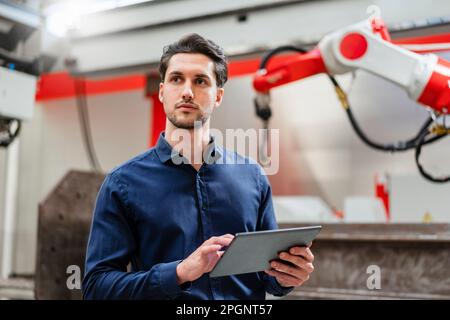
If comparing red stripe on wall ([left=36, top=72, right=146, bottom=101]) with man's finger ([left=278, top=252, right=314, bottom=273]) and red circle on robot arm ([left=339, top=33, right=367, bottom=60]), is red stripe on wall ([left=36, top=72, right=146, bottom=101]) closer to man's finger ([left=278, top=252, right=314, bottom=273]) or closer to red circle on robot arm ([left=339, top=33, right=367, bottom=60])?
red circle on robot arm ([left=339, top=33, right=367, bottom=60])

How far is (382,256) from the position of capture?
1.80 m

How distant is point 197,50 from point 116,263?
41cm

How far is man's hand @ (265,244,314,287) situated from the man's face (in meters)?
0.28

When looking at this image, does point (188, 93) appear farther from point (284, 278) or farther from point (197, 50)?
point (284, 278)

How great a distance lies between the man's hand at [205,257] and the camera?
0.81 meters

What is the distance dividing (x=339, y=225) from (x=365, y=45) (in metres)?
0.90

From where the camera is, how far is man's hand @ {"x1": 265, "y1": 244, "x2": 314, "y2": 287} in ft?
2.87

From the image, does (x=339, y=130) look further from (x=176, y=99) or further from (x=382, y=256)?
(x=176, y=99)

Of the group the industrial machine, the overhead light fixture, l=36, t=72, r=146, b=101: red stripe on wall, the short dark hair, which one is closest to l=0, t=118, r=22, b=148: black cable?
the overhead light fixture

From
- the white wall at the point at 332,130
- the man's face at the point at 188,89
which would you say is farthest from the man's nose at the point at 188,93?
the white wall at the point at 332,130

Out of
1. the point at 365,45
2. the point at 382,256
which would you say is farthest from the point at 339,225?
the point at 365,45

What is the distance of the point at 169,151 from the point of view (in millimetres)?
1021

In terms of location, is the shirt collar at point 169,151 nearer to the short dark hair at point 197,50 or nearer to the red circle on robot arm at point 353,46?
the short dark hair at point 197,50

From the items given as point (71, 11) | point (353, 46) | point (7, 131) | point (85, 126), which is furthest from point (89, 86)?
point (353, 46)
